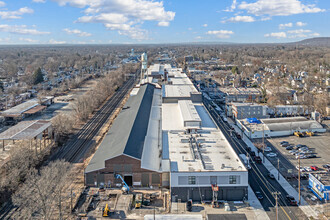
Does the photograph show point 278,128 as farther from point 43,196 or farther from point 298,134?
point 43,196

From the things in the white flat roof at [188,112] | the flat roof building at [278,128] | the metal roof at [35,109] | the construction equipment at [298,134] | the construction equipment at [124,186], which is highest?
the white flat roof at [188,112]

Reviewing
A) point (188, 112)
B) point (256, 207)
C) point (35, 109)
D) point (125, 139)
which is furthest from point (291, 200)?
point (35, 109)

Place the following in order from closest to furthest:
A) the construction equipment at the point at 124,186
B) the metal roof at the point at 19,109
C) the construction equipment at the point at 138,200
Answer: the construction equipment at the point at 138,200 < the construction equipment at the point at 124,186 < the metal roof at the point at 19,109

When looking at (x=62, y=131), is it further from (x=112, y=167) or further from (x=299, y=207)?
(x=299, y=207)

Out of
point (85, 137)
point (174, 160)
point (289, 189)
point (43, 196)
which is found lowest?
point (289, 189)

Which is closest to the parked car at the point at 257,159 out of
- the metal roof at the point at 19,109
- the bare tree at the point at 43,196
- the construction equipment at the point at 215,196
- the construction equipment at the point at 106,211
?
the construction equipment at the point at 215,196

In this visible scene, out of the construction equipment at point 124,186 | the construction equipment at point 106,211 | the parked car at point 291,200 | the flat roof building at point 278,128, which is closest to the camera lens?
the construction equipment at point 106,211

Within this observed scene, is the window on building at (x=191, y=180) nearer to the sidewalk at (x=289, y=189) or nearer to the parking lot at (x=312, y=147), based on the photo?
the sidewalk at (x=289, y=189)
